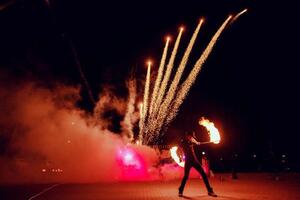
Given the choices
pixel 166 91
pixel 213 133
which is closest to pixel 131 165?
pixel 166 91

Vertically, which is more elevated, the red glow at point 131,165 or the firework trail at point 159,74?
the firework trail at point 159,74

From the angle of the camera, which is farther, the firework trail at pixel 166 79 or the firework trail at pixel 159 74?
the firework trail at pixel 159 74

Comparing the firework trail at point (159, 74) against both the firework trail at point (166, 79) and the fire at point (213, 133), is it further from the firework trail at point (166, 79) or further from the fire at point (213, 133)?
the fire at point (213, 133)

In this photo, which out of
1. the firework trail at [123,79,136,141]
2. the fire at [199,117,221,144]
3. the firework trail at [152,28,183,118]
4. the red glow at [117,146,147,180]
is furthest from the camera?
the firework trail at [123,79,136,141]

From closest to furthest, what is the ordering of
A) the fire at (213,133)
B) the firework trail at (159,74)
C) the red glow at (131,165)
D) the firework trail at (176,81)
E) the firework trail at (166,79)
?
the fire at (213,133), the red glow at (131,165), the firework trail at (176,81), the firework trail at (166,79), the firework trail at (159,74)

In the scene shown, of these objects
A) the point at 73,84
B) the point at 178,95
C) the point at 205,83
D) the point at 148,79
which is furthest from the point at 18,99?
the point at 205,83

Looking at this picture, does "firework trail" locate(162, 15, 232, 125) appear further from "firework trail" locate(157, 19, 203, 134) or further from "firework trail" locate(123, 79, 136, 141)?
"firework trail" locate(123, 79, 136, 141)

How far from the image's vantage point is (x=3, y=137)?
74.9 feet

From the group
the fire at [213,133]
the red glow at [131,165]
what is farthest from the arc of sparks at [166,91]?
the fire at [213,133]

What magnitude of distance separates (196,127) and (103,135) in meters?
17.3

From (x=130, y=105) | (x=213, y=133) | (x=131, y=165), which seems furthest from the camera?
(x=130, y=105)

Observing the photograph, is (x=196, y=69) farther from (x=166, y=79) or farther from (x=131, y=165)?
(x=131, y=165)

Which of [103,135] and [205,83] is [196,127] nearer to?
[205,83]

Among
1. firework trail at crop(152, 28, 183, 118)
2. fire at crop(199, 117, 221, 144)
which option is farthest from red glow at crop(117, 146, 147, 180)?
fire at crop(199, 117, 221, 144)
